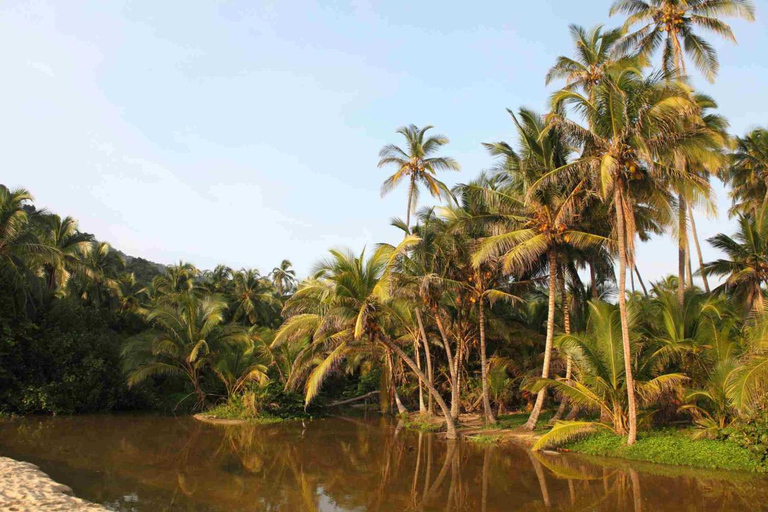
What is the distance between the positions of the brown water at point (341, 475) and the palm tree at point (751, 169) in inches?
823

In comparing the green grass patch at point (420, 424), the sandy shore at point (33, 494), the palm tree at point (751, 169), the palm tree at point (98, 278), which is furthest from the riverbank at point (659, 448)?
the palm tree at point (98, 278)

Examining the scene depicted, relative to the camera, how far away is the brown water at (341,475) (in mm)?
9656

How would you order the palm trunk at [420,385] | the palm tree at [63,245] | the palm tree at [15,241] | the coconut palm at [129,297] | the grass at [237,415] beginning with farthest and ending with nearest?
the coconut palm at [129,297], the palm tree at [63,245], the grass at [237,415], the palm trunk at [420,385], the palm tree at [15,241]

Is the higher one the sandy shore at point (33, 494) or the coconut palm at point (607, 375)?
the coconut palm at point (607, 375)

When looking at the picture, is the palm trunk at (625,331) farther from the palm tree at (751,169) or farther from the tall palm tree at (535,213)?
the palm tree at (751,169)

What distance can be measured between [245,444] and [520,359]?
11.1 m

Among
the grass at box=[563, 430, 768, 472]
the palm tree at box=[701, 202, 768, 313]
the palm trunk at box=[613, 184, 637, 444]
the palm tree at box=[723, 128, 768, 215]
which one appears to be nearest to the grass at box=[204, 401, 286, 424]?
the grass at box=[563, 430, 768, 472]

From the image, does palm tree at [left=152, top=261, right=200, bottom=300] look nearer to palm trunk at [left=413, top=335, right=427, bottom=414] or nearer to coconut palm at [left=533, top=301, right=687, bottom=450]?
palm trunk at [left=413, top=335, right=427, bottom=414]

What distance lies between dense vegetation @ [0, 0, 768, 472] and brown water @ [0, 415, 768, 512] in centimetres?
178

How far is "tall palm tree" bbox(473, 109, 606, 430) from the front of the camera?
1581 centimetres

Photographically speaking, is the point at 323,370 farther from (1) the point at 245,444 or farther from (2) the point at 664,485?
(2) the point at 664,485

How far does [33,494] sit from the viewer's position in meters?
8.48

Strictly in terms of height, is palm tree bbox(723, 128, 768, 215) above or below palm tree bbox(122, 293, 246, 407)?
above

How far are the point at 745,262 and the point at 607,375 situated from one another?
24.0 ft
